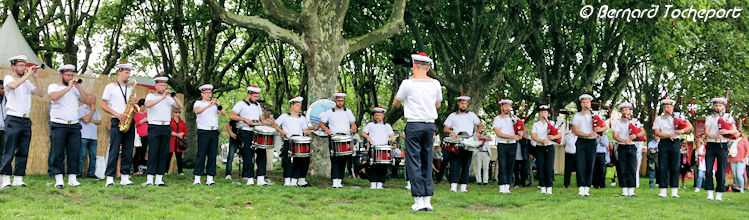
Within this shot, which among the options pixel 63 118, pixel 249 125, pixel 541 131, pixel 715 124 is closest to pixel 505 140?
pixel 541 131

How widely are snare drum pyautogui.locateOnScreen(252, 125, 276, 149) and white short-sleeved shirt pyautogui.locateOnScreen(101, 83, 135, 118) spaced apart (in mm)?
2345

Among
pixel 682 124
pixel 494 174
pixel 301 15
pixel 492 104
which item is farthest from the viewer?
pixel 492 104

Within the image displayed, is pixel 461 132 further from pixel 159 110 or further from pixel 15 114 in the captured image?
pixel 15 114

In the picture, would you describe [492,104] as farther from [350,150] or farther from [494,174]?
[350,150]

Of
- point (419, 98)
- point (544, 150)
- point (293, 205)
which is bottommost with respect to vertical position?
point (293, 205)

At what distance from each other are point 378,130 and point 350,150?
936 mm

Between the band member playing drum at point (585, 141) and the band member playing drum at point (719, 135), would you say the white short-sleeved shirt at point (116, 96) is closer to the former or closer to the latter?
the band member playing drum at point (585, 141)

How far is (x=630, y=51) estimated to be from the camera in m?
24.8

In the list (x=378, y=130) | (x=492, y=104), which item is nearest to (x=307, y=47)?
(x=378, y=130)

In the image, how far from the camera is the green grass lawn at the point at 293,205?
25.4 ft

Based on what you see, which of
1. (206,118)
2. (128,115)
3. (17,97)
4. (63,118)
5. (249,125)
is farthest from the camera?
(249,125)

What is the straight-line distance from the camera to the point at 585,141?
1262 cm

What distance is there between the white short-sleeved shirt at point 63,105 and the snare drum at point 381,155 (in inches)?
216

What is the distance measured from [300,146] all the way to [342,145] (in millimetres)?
817
